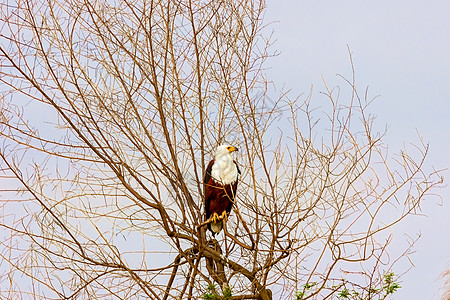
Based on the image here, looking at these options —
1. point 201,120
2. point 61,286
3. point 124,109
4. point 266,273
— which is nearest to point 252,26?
point 201,120

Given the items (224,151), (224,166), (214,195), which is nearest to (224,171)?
(224,166)

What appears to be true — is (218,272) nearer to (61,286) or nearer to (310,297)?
(310,297)

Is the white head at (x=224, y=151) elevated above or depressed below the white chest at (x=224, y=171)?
above

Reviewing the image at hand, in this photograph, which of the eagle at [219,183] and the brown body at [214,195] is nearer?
the eagle at [219,183]

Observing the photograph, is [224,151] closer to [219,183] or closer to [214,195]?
[219,183]

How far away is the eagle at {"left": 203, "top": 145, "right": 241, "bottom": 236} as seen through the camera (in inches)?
177

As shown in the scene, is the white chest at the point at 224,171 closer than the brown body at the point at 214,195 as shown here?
Yes

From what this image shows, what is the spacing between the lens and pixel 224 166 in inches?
176

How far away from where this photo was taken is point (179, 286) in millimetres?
4270

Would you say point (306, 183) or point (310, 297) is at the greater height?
point (306, 183)

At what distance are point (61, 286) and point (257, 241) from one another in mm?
1381

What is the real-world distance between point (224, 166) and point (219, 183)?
0.16 m

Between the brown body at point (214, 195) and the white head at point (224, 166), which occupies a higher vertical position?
the white head at point (224, 166)

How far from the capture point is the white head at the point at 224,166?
4.48 metres
